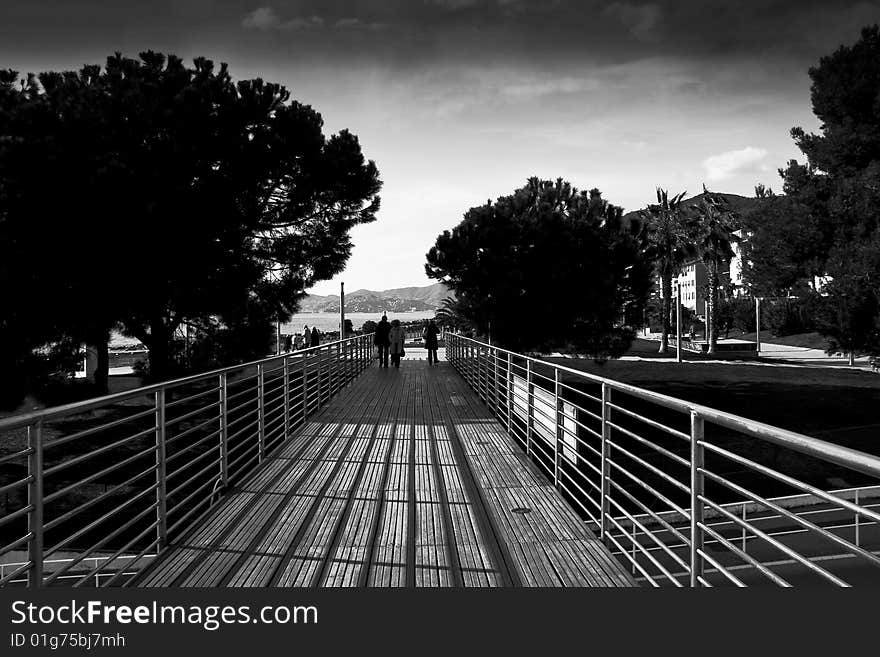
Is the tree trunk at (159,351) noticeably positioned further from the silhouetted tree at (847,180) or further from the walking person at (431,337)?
the silhouetted tree at (847,180)

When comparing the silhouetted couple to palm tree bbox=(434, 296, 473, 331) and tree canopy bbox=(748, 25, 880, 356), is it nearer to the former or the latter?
palm tree bbox=(434, 296, 473, 331)

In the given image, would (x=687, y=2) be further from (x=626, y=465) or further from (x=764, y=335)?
(x=764, y=335)

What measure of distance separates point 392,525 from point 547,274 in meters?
18.9

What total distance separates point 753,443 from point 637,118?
14034 millimetres

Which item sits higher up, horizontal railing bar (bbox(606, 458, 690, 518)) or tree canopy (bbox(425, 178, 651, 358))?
tree canopy (bbox(425, 178, 651, 358))

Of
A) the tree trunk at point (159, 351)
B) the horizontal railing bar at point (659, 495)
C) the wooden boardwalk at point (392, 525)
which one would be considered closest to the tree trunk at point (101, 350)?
the tree trunk at point (159, 351)

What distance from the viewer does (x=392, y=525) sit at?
5.09m

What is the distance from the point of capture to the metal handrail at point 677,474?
2439 millimetres

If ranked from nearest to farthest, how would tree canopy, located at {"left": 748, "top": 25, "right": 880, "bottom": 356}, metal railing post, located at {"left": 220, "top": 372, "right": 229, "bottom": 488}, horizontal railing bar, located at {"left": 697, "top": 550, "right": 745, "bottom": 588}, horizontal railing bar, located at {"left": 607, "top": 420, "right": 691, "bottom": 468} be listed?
horizontal railing bar, located at {"left": 697, "top": 550, "right": 745, "bottom": 588}
horizontal railing bar, located at {"left": 607, "top": 420, "right": 691, "bottom": 468}
metal railing post, located at {"left": 220, "top": 372, "right": 229, "bottom": 488}
tree canopy, located at {"left": 748, "top": 25, "right": 880, "bottom": 356}

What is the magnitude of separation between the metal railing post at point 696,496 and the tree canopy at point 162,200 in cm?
1357

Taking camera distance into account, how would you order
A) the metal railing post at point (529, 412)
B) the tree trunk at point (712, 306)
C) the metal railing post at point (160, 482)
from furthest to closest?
the tree trunk at point (712, 306) → the metal railing post at point (529, 412) → the metal railing post at point (160, 482)

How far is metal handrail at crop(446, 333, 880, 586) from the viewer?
96.0 inches

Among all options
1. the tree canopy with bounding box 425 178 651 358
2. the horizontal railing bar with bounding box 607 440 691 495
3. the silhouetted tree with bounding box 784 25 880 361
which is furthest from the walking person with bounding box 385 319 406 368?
the horizontal railing bar with bounding box 607 440 691 495

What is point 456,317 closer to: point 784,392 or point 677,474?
point 677,474
